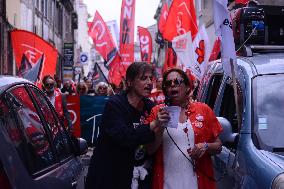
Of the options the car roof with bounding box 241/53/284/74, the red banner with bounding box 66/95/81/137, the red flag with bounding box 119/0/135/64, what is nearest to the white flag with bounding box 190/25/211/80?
the red banner with bounding box 66/95/81/137

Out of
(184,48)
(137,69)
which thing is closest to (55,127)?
(137,69)

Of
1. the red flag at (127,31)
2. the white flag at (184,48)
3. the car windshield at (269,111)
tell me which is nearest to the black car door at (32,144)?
the car windshield at (269,111)

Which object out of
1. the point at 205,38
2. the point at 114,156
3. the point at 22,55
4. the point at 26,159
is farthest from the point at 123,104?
the point at 205,38

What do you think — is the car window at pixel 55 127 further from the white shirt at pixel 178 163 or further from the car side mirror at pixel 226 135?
the car side mirror at pixel 226 135

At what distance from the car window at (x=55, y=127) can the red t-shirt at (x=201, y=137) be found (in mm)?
741

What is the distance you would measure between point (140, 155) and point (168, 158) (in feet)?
0.82

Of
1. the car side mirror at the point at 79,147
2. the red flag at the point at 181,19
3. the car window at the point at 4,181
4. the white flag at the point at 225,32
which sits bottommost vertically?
the car side mirror at the point at 79,147

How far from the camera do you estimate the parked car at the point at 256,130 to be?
390 cm

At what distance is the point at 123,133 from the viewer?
4.25m

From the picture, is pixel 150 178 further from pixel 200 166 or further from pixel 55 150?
pixel 55 150

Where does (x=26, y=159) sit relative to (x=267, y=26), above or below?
below

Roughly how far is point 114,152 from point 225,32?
140 centimetres

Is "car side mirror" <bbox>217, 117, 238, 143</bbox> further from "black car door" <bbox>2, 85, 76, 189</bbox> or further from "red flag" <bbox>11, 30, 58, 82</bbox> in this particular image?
"red flag" <bbox>11, 30, 58, 82</bbox>

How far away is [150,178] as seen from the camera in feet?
14.6
